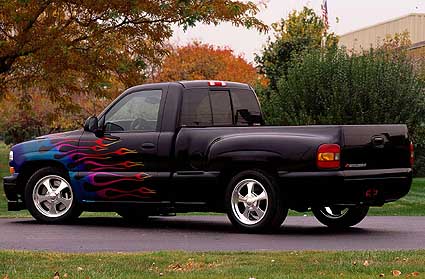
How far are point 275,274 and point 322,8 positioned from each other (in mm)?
50863

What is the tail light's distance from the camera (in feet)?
38.5

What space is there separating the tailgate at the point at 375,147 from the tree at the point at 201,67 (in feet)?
179

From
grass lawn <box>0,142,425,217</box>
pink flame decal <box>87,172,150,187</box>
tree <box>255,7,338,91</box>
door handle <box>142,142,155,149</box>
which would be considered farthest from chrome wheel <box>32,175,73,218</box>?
tree <box>255,7,338,91</box>

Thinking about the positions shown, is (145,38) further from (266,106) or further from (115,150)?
(115,150)

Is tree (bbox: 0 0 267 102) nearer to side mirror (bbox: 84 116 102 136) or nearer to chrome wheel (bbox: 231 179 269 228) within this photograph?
side mirror (bbox: 84 116 102 136)

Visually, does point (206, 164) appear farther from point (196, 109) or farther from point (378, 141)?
point (378, 141)

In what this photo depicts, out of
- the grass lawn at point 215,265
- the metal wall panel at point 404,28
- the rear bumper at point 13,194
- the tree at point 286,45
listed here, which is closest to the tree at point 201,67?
the metal wall panel at point 404,28

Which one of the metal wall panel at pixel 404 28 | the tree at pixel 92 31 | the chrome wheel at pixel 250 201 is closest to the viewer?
the chrome wheel at pixel 250 201

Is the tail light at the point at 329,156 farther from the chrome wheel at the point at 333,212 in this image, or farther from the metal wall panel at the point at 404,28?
the metal wall panel at the point at 404,28

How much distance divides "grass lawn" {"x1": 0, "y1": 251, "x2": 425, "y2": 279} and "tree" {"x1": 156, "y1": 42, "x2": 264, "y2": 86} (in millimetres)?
57651

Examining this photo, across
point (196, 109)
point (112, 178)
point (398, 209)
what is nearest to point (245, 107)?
point (196, 109)

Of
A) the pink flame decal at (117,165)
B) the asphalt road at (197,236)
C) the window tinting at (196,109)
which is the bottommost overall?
the asphalt road at (197,236)

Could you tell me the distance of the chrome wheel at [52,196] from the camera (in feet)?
45.2

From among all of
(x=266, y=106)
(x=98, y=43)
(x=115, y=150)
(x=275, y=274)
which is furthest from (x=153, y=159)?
(x=266, y=106)
